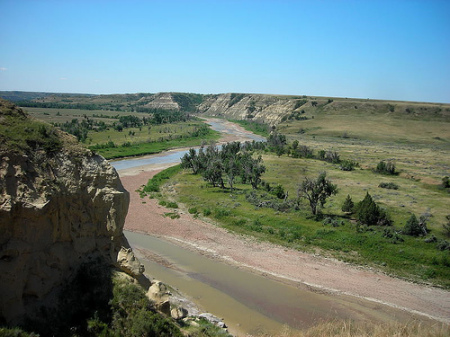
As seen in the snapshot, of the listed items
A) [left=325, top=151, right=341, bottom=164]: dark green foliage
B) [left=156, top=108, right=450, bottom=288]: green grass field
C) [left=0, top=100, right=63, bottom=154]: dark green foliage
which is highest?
[left=0, top=100, right=63, bottom=154]: dark green foliage

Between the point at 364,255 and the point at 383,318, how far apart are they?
7.47m

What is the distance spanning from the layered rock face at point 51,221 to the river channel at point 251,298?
267 inches

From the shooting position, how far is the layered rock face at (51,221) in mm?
10781


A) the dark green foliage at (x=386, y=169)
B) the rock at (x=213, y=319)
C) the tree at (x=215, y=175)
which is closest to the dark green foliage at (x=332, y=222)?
the tree at (x=215, y=175)

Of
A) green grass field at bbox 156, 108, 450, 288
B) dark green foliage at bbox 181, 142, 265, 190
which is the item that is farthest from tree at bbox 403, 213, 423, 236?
dark green foliage at bbox 181, 142, 265, 190

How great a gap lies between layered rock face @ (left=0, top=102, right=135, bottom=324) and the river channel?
6.79 m

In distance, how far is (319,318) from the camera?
1814 cm

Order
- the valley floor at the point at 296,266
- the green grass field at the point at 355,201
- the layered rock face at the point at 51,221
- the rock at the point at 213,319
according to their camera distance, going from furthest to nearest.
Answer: the green grass field at the point at 355,201, the valley floor at the point at 296,266, the rock at the point at 213,319, the layered rock face at the point at 51,221

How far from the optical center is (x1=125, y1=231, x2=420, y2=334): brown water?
1792 centimetres

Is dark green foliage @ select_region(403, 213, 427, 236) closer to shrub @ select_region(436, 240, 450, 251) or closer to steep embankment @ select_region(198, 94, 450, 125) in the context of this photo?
shrub @ select_region(436, 240, 450, 251)

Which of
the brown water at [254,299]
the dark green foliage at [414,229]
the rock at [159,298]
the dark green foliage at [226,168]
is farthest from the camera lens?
the dark green foliage at [226,168]

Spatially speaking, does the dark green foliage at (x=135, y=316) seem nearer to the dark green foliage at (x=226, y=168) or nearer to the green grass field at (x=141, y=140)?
the dark green foliage at (x=226, y=168)

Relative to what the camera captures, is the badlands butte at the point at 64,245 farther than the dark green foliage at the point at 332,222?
No

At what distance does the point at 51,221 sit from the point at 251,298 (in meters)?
12.4
